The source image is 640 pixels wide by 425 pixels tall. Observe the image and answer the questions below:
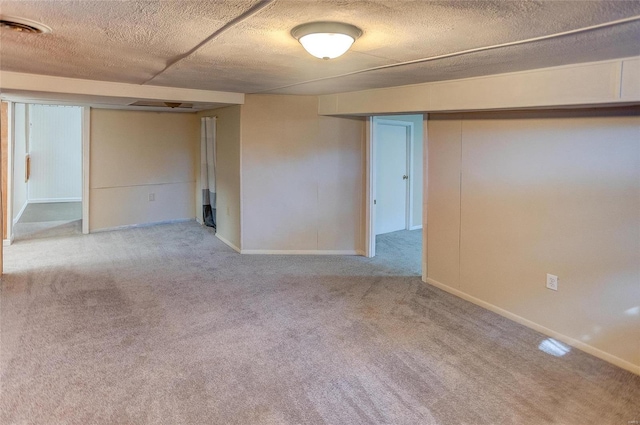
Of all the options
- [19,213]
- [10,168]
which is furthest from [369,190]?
[19,213]

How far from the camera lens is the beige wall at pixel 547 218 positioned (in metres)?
2.76

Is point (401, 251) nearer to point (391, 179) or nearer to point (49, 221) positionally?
point (391, 179)

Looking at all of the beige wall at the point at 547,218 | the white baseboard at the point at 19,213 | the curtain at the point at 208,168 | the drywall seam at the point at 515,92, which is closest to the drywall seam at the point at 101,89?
the curtain at the point at 208,168

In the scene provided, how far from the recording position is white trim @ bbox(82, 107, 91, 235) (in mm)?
6332

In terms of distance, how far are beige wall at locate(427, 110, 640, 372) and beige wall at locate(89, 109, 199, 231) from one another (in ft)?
15.9

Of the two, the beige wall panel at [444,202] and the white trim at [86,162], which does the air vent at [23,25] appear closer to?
the beige wall panel at [444,202]

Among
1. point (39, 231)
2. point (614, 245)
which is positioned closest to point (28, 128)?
point (39, 231)

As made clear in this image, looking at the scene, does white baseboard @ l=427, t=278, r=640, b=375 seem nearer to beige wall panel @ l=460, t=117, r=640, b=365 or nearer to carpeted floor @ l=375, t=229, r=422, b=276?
beige wall panel @ l=460, t=117, r=640, b=365

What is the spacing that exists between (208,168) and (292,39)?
468 centimetres

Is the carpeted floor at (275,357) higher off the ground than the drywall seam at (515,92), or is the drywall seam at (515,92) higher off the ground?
the drywall seam at (515,92)

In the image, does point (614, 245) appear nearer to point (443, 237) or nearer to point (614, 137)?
point (614, 137)

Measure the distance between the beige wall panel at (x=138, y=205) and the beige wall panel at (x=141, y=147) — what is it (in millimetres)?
122

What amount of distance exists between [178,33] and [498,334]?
3.03 meters

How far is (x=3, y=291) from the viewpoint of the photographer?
3.96 meters
